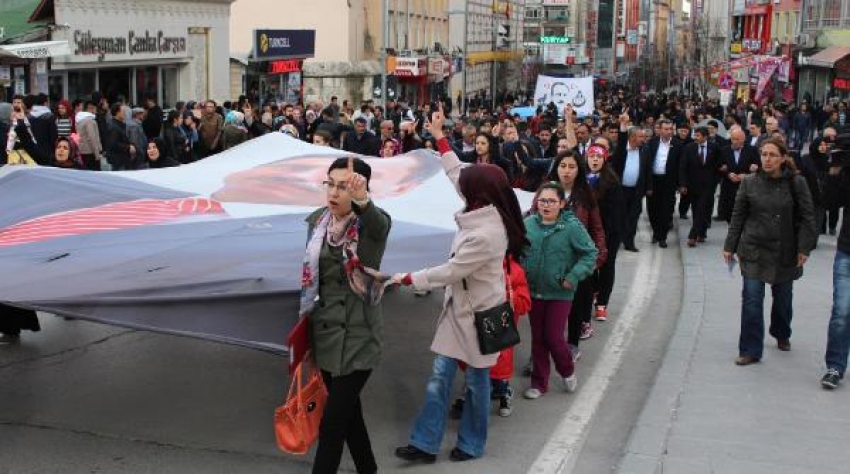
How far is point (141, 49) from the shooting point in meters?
27.4

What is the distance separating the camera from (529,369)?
8344 millimetres

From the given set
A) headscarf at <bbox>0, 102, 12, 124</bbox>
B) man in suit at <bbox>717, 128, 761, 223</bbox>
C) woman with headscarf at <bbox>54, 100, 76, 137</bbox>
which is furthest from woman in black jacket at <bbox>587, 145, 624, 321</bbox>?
headscarf at <bbox>0, 102, 12, 124</bbox>

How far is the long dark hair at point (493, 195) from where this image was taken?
605cm

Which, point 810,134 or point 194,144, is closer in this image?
point 194,144

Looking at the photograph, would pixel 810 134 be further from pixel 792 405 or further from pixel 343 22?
pixel 792 405

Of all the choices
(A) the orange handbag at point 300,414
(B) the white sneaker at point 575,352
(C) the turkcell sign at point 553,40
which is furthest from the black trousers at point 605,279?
(C) the turkcell sign at point 553,40

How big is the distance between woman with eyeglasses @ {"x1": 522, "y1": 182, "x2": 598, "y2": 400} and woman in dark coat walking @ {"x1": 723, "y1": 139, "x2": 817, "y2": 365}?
1.39 m

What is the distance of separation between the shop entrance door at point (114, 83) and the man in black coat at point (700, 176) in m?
15.6

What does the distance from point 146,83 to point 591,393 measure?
22.9 metres

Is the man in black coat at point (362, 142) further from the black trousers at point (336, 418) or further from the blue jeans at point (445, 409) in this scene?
the black trousers at point (336, 418)

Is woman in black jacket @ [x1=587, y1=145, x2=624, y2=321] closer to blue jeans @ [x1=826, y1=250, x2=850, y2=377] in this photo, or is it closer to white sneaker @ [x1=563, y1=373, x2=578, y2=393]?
white sneaker @ [x1=563, y1=373, x2=578, y2=393]

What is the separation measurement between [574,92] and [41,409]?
2127 centimetres

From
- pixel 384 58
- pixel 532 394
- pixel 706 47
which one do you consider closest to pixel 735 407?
pixel 532 394

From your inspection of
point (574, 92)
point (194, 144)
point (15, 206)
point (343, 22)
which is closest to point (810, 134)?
point (574, 92)
